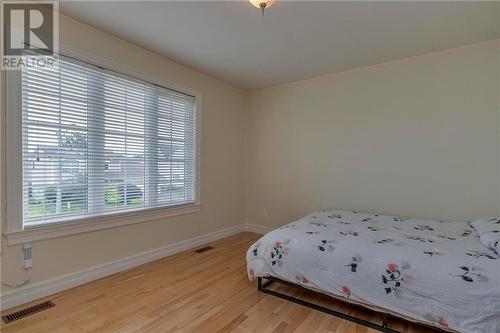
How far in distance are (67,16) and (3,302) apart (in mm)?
2479

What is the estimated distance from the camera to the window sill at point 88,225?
2.10 m

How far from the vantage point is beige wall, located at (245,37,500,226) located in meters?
2.77

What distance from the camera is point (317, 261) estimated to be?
209 centimetres

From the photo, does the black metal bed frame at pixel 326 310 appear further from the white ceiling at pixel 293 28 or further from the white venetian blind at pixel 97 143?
the white ceiling at pixel 293 28

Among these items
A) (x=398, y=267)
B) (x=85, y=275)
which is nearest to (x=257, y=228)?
(x=85, y=275)

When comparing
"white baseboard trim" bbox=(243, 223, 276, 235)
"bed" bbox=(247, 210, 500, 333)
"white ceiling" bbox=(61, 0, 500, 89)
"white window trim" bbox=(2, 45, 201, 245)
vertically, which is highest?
"white ceiling" bbox=(61, 0, 500, 89)

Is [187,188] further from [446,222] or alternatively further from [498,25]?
[498,25]

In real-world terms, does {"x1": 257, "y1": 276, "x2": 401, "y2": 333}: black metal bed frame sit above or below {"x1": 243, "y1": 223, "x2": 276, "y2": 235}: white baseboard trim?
below

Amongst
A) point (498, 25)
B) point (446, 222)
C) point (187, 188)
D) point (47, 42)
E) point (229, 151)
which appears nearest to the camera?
point (47, 42)

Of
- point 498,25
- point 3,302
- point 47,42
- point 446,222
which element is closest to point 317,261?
point 446,222

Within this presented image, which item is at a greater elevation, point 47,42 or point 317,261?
point 47,42

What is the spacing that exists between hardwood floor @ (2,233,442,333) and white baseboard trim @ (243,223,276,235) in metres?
1.62

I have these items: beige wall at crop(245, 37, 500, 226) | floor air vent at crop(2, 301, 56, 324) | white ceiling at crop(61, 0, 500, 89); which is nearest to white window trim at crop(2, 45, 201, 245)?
white ceiling at crop(61, 0, 500, 89)

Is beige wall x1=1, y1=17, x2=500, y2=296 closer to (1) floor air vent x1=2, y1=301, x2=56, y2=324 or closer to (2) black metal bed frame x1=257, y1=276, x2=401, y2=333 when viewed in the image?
(1) floor air vent x1=2, y1=301, x2=56, y2=324
